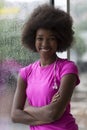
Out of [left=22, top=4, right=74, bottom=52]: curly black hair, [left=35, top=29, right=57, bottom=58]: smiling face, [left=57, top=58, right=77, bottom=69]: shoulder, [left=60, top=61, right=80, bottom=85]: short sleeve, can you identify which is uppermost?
[left=22, top=4, right=74, bottom=52]: curly black hair

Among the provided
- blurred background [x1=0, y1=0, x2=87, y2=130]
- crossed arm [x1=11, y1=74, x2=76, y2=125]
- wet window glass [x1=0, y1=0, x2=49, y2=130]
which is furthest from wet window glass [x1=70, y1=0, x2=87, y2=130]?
crossed arm [x1=11, y1=74, x2=76, y2=125]

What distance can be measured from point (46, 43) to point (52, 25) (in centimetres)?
10

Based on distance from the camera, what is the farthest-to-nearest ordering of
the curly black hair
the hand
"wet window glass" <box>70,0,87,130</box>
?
"wet window glass" <box>70,0,87,130</box>, the curly black hair, the hand

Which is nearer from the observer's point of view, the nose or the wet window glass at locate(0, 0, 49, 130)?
the nose

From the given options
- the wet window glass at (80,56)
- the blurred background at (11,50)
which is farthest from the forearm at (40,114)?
the wet window glass at (80,56)

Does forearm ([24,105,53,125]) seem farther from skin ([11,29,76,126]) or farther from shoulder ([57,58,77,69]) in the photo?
shoulder ([57,58,77,69])

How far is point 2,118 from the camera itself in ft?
7.61

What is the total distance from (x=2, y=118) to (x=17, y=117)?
0.76 metres

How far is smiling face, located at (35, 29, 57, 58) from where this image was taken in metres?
1.56

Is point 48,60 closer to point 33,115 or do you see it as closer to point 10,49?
point 33,115

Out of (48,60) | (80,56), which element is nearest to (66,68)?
(48,60)

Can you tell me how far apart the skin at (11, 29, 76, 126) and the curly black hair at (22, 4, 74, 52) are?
0.11ft

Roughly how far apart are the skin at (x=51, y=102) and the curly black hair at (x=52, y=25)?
0.03 m

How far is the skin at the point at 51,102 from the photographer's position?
1.48m
